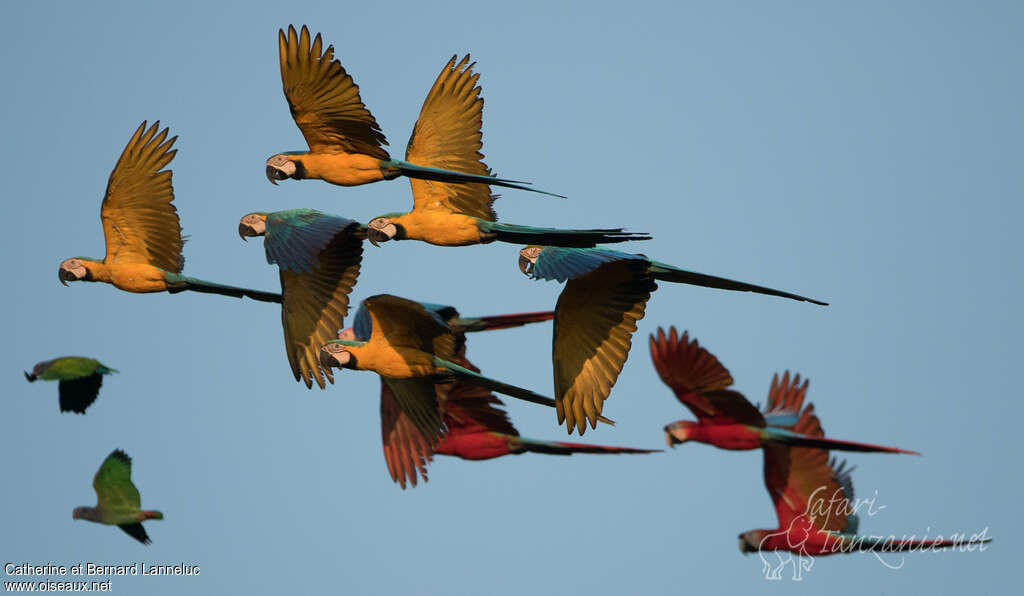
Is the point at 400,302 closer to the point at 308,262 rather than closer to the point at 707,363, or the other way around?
the point at 308,262

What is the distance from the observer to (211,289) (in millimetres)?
16531

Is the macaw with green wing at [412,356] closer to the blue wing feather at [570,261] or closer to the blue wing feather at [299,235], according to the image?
the blue wing feather at [299,235]

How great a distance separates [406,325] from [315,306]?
48.4 inches

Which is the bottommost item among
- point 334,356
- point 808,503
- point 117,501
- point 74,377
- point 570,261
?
point 117,501

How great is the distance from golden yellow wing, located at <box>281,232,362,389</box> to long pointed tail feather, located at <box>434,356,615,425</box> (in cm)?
131

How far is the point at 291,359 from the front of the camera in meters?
16.5

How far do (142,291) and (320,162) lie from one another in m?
2.55

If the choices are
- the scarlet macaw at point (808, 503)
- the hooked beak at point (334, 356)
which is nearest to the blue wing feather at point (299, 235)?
the hooked beak at point (334, 356)

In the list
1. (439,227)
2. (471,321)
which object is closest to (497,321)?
(471,321)

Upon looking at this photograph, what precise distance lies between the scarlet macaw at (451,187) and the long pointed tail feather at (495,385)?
1137 mm

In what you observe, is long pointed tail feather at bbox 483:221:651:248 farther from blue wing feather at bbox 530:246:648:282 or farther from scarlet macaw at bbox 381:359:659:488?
scarlet macaw at bbox 381:359:659:488

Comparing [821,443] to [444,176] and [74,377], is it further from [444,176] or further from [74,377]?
[74,377]

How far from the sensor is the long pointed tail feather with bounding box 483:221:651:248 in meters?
13.9

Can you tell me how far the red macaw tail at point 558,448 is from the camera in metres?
16.4
